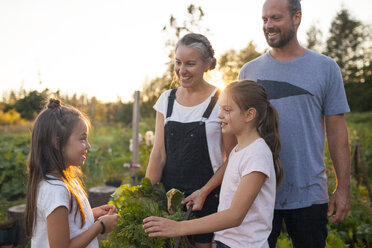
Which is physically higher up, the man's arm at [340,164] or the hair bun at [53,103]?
the hair bun at [53,103]

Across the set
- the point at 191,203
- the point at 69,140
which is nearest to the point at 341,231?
the point at 191,203

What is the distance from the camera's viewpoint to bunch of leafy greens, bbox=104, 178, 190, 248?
1.52 meters

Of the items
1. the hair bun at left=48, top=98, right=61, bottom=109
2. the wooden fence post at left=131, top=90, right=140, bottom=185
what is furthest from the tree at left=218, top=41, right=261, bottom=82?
the hair bun at left=48, top=98, right=61, bottom=109

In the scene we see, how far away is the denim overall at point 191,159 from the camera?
6.79 feet

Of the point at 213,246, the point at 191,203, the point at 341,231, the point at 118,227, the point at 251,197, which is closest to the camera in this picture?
the point at 251,197

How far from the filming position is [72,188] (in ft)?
5.47

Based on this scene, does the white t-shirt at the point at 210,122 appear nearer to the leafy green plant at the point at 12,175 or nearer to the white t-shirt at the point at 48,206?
the white t-shirt at the point at 48,206

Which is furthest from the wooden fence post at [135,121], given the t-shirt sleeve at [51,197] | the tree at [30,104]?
the tree at [30,104]

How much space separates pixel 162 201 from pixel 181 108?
656 mm

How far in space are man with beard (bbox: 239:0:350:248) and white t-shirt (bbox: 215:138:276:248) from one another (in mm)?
508

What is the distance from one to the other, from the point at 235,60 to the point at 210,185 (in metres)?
7.63

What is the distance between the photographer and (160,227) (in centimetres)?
139

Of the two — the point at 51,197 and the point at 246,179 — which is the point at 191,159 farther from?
the point at 51,197

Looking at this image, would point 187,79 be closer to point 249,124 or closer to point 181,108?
point 181,108
